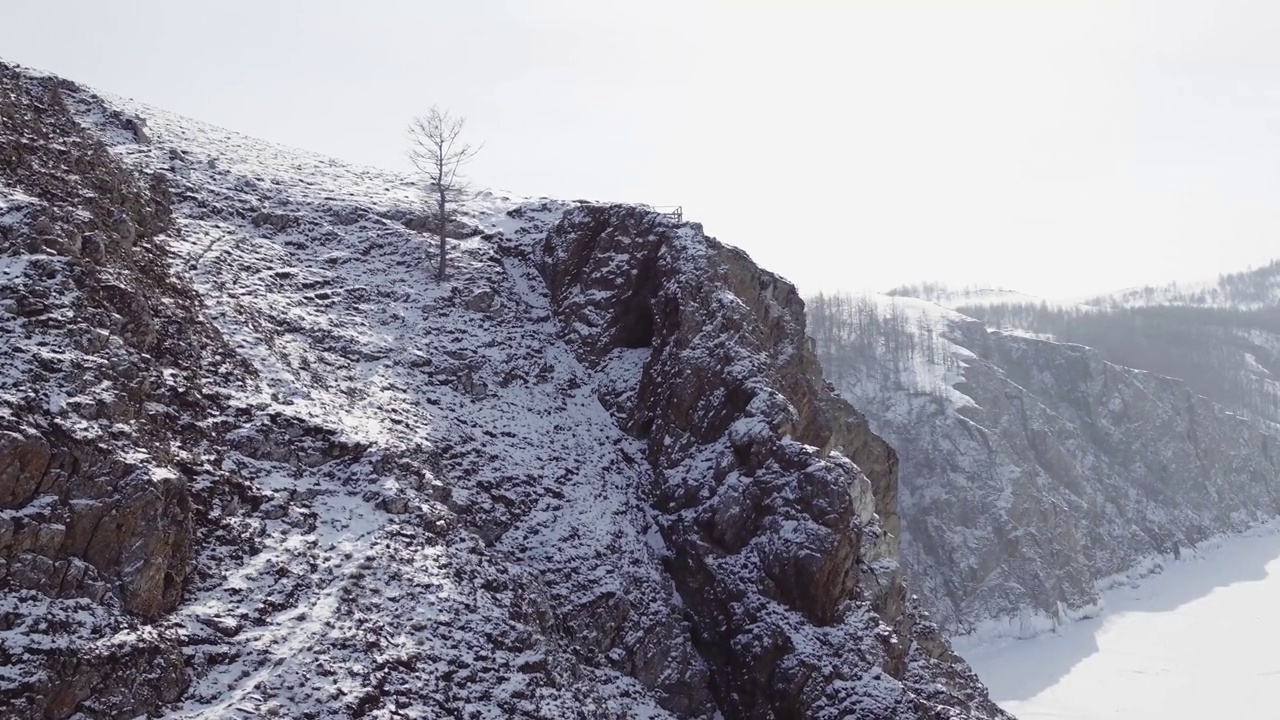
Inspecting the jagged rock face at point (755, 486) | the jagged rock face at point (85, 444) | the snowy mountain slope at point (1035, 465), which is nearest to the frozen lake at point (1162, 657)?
the snowy mountain slope at point (1035, 465)

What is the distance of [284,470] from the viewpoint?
65.7ft

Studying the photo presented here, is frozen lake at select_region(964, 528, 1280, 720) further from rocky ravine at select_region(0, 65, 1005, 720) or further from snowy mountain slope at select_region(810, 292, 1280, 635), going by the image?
rocky ravine at select_region(0, 65, 1005, 720)

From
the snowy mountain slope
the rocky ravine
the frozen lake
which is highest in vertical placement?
the rocky ravine

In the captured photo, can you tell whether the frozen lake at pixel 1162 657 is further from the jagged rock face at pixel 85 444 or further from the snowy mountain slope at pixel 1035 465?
the jagged rock face at pixel 85 444

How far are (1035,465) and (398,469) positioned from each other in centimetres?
7965

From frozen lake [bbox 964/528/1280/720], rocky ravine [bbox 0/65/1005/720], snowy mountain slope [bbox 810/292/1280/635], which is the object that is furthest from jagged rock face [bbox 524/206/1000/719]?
snowy mountain slope [bbox 810/292/1280/635]

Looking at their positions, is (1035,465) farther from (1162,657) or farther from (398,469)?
(398,469)

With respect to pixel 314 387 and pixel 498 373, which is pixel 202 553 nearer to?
pixel 314 387

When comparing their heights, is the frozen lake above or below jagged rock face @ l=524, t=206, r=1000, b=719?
below

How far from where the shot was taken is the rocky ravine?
15883 millimetres

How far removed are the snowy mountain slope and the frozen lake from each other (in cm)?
346

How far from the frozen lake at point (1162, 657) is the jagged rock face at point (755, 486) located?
31.6 metres

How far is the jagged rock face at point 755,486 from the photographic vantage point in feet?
71.1

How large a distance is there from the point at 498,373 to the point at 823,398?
1168cm
